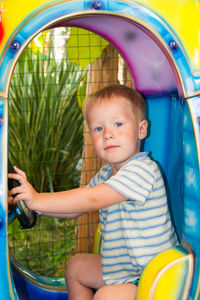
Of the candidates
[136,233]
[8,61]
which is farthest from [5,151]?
[136,233]

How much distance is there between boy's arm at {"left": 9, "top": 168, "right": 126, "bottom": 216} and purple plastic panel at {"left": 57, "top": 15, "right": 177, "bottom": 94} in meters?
0.37

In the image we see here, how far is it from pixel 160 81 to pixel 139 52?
0.10 metres

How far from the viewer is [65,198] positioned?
3.57 ft

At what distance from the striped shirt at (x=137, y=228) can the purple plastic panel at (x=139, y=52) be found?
8.5 inches

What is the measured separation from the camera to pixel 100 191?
1110 mm

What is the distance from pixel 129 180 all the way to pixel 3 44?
1.42ft

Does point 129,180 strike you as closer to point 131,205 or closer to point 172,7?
point 131,205

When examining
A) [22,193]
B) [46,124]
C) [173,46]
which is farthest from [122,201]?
[46,124]

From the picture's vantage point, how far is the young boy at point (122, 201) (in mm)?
1126

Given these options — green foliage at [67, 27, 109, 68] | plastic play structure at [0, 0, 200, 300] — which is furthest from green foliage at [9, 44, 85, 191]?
plastic play structure at [0, 0, 200, 300]

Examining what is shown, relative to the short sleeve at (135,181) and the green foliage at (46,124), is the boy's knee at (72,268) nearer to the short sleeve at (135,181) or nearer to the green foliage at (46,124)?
the short sleeve at (135,181)

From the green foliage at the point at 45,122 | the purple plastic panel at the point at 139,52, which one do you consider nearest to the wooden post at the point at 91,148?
the purple plastic panel at the point at 139,52

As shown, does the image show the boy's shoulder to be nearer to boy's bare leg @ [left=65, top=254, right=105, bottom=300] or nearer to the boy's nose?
the boy's nose

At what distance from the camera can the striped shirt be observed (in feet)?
3.90
